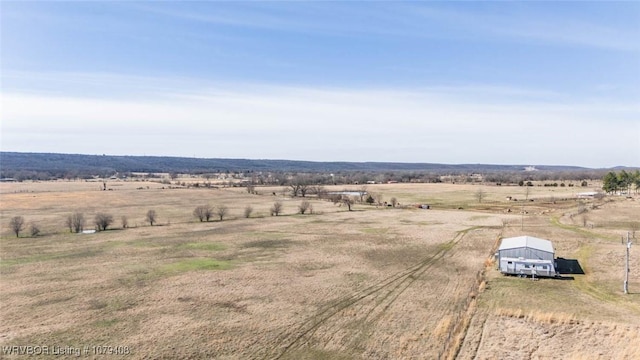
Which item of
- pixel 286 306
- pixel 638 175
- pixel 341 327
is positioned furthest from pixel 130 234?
pixel 638 175

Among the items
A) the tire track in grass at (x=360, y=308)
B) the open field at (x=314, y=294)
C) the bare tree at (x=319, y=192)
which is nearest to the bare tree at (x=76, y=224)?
the open field at (x=314, y=294)

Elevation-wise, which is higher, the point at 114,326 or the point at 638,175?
the point at 638,175

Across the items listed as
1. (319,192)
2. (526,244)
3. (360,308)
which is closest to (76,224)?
(360,308)

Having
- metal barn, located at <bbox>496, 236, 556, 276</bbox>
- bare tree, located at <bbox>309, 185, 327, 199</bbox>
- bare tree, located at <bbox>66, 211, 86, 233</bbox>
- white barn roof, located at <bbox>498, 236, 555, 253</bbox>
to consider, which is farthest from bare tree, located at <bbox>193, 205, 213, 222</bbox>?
→ metal barn, located at <bbox>496, 236, 556, 276</bbox>

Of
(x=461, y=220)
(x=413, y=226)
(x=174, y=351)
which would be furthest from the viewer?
(x=461, y=220)

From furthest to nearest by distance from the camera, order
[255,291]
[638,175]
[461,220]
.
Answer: [638,175], [461,220], [255,291]

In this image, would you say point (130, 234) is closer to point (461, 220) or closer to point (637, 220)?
point (461, 220)

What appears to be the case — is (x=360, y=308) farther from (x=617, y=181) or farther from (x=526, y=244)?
(x=617, y=181)
